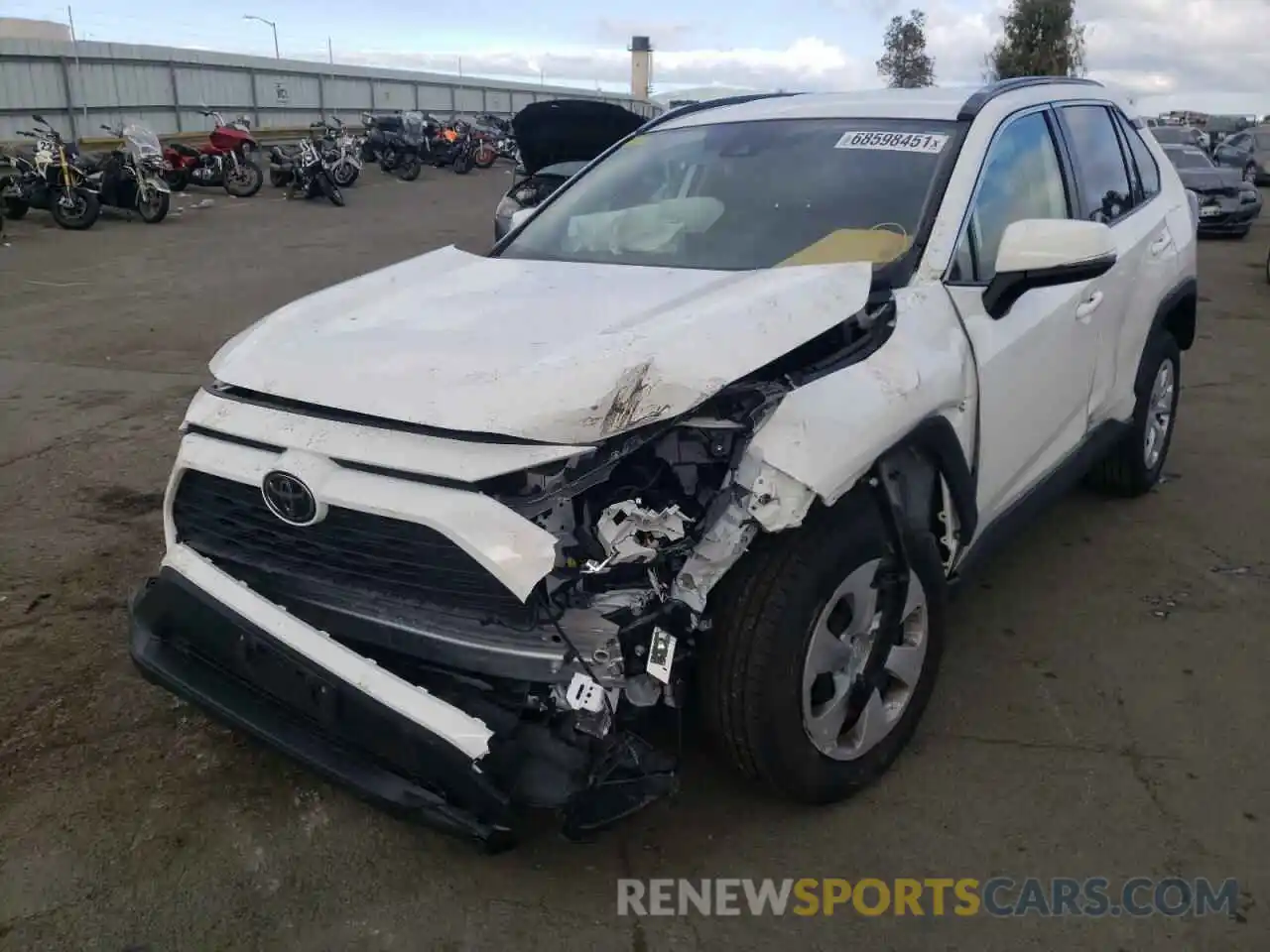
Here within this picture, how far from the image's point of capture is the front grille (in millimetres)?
2252

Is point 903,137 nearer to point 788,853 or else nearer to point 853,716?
point 853,716

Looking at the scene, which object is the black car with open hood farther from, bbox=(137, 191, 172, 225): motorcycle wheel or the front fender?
the front fender

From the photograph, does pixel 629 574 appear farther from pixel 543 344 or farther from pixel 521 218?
pixel 521 218

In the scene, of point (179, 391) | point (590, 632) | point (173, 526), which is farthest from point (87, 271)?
point (590, 632)

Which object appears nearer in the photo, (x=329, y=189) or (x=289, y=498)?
(x=289, y=498)

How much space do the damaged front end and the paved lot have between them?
37cm

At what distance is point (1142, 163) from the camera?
4621 millimetres

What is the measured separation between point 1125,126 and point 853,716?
329 cm

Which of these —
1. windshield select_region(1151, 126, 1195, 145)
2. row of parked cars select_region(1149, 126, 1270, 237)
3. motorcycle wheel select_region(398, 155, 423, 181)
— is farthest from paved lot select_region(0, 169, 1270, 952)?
motorcycle wheel select_region(398, 155, 423, 181)

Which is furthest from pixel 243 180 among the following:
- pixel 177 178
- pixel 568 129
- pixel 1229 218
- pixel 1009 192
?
pixel 1009 192

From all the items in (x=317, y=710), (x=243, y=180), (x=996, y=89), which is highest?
(x=996, y=89)

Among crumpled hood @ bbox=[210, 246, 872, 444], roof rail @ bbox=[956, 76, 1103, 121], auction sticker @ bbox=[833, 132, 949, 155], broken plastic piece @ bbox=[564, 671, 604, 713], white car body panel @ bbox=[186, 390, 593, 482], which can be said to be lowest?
broken plastic piece @ bbox=[564, 671, 604, 713]

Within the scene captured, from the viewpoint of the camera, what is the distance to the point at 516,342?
98.9 inches

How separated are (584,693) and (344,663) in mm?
545
